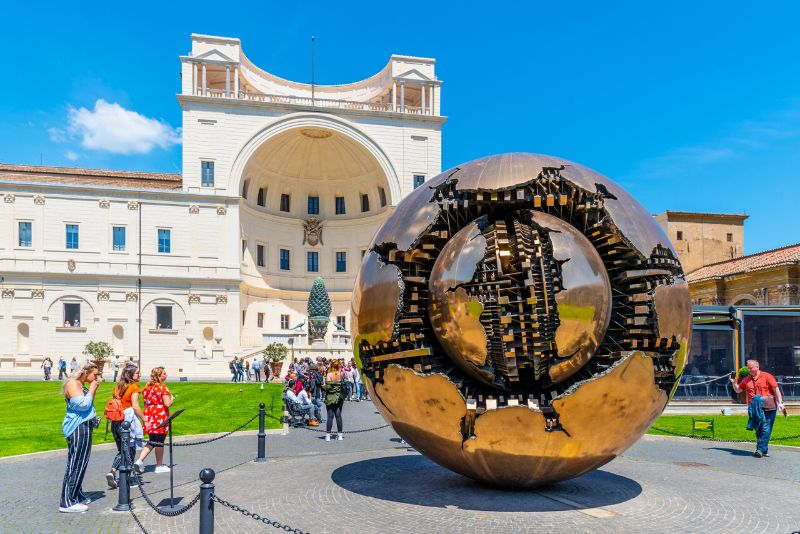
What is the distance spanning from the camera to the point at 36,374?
149 feet

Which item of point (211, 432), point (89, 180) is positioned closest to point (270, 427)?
point (211, 432)

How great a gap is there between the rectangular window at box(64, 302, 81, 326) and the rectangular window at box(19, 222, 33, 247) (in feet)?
17.4

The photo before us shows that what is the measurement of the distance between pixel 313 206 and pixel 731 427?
46.8m

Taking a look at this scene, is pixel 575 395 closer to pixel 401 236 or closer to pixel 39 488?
pixel 401 236

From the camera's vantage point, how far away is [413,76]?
178 feet

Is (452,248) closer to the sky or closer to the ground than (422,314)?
closer to the sky

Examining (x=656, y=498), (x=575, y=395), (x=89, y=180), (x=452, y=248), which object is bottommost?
(x=656, y=498)

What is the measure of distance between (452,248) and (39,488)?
7168 millimetres

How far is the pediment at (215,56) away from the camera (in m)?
50.2

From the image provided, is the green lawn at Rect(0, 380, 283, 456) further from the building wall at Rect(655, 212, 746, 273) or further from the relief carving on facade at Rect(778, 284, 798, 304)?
the building wall at Rect(655, 212, 746, 273)

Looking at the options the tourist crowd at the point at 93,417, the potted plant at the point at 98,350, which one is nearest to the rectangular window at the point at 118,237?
the potted plant at the point at 98,350

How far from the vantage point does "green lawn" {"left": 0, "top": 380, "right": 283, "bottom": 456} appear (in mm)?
14297

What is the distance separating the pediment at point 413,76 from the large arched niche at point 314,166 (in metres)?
6.40

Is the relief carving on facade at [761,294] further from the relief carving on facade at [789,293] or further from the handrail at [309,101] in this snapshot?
the handrail at [309,101]
